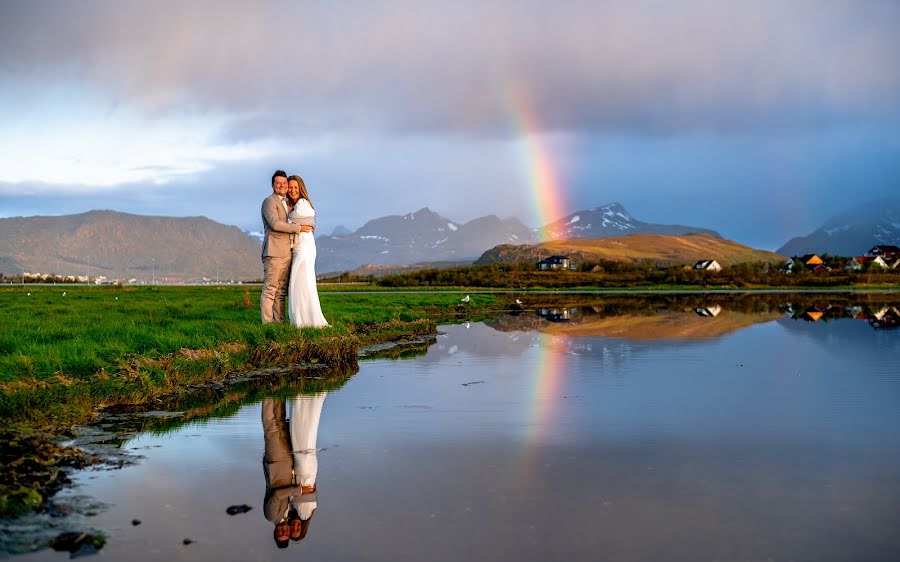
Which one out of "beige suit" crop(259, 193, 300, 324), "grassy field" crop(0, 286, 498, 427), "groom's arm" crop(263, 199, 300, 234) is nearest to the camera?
"grassy field" crop(0, 286, 498, 427)

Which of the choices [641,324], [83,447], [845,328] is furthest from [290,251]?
[845,328]

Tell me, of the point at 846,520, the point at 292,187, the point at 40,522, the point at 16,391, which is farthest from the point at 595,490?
the point at 292,187

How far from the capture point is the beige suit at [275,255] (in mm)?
22016

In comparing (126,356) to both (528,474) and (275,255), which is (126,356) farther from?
(528,474)

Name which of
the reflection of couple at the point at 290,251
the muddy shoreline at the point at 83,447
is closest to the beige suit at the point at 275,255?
the reflection of couple at the point at 290,251

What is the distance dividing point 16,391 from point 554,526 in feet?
29.8

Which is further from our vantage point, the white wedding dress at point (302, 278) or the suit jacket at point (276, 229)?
the white wedding dress at point (302, 278)

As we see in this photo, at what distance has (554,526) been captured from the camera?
773 centimetres

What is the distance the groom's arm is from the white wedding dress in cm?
41

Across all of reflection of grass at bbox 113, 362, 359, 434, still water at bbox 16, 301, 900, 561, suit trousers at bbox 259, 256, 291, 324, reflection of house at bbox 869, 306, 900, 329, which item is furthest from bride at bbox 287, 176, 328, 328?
reflection of house at bbox 869, 306, 900, 329

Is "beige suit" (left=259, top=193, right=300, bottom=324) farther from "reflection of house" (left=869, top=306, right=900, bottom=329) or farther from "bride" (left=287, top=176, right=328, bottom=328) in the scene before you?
"reflection of house" (left=869, top=306, right=900, bottom=329)

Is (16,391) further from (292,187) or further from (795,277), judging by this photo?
(795,277)

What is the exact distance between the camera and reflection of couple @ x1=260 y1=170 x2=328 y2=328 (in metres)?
22.2

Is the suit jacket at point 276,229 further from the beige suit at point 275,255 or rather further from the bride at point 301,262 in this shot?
the bride at point 301,262
